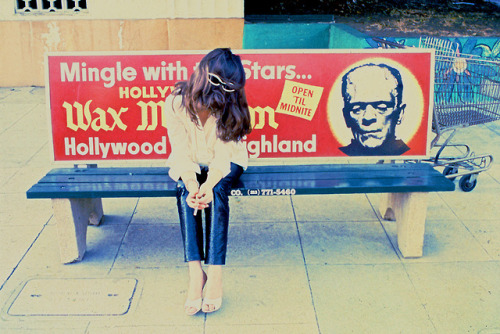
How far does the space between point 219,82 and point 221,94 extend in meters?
0.08

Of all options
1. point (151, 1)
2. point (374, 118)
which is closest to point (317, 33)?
point (151, 1)

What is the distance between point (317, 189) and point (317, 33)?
21.5 ft

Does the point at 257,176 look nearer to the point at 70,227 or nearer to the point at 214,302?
the point at 214,302

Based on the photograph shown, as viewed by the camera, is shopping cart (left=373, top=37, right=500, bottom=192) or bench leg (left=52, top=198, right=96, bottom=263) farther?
shopping cart (left=373, top=37, right=500, bottom=192)

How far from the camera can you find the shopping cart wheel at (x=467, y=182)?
5410 mm

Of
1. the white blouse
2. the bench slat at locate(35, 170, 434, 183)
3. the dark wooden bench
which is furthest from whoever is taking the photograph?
the bench slat at locate(35, 170, 434, 183)

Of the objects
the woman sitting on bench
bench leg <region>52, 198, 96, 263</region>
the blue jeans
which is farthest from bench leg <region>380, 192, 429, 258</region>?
bench leg <region>52, 198, 96, 263</region>

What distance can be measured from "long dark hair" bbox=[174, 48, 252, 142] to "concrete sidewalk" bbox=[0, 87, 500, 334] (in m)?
1.04

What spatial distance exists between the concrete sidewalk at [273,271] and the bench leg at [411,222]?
0.10 m

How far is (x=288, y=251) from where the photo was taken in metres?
4.38

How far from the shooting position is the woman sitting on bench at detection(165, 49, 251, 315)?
12.0 ft

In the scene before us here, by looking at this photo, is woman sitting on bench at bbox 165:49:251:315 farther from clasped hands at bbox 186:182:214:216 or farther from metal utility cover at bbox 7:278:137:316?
metal utility cover at bbox 7:278:137:316

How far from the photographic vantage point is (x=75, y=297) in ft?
12.3

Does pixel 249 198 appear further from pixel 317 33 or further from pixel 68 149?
pixel 317 33
